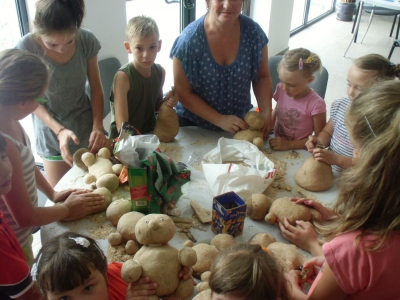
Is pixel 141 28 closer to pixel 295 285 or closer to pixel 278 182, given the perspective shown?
pixel 278 182

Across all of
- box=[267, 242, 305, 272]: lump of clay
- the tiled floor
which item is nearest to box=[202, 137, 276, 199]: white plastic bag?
box=[267, 242, 305, 272]: lump of clay

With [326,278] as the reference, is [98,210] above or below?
below

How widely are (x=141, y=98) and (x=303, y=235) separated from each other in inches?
36.4

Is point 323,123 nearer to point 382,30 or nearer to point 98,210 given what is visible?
point 98,210

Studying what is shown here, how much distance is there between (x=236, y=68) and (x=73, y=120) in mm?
794

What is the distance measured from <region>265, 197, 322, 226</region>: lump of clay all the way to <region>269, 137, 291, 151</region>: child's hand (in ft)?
1.43

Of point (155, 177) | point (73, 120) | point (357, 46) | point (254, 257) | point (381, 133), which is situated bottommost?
point (357, 46)

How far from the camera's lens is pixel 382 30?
233 inches

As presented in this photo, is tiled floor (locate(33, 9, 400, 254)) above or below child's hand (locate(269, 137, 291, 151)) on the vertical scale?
below

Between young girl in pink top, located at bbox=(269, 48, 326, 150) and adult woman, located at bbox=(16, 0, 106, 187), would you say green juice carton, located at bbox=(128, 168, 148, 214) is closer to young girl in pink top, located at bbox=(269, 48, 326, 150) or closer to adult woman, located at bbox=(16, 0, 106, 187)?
adult woman, located at bbox=(16, 0, 106, 187)

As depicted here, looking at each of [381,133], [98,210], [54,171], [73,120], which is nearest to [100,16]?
[73,120]

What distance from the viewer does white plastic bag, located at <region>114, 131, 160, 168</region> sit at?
1.13 meters

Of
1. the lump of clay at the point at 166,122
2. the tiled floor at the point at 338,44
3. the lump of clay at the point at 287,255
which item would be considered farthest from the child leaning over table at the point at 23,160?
the tiled floor at the point at 338,44

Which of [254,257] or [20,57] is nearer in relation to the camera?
[254,257]
